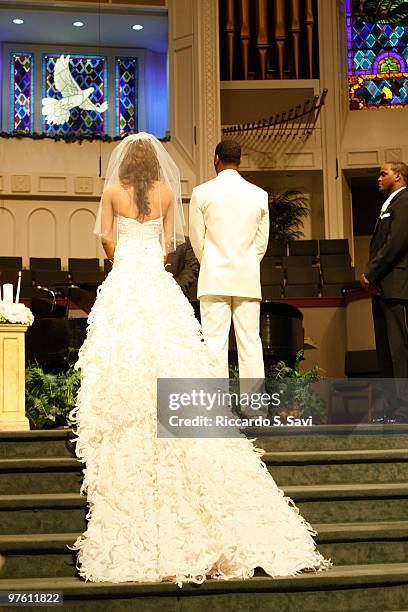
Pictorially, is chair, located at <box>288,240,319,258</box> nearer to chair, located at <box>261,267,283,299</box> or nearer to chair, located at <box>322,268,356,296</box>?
chair, located at <box>322,268,356,296</box>

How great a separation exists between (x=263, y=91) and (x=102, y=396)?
10589 millimetres

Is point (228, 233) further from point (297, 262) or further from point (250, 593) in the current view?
point (297, 262)

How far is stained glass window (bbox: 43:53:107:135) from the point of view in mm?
14516

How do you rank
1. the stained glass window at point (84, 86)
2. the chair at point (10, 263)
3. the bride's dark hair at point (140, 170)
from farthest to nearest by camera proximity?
the stained glass window at point (84, 86), the chair at point (10, 263), the bride's dark hair at point (140, 170)

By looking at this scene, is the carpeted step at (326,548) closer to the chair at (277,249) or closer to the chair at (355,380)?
the chair at (355,380)

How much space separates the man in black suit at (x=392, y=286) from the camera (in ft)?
18.2

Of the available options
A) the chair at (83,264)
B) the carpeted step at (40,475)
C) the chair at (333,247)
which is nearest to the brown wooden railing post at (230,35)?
the chair at (333,247)

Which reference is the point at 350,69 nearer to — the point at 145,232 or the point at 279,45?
the point at 279,45

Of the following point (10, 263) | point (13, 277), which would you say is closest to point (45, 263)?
point (10, 263)

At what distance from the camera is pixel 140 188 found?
16.2ft

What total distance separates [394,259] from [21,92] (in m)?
10.7

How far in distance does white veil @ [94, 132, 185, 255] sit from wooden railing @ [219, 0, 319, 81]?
951 cm

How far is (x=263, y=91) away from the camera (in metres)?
14.1

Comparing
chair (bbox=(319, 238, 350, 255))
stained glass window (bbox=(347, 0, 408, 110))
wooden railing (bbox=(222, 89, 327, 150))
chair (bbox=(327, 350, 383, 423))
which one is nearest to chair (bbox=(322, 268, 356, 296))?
chair (bbox=(319, 238, 350, 255))
